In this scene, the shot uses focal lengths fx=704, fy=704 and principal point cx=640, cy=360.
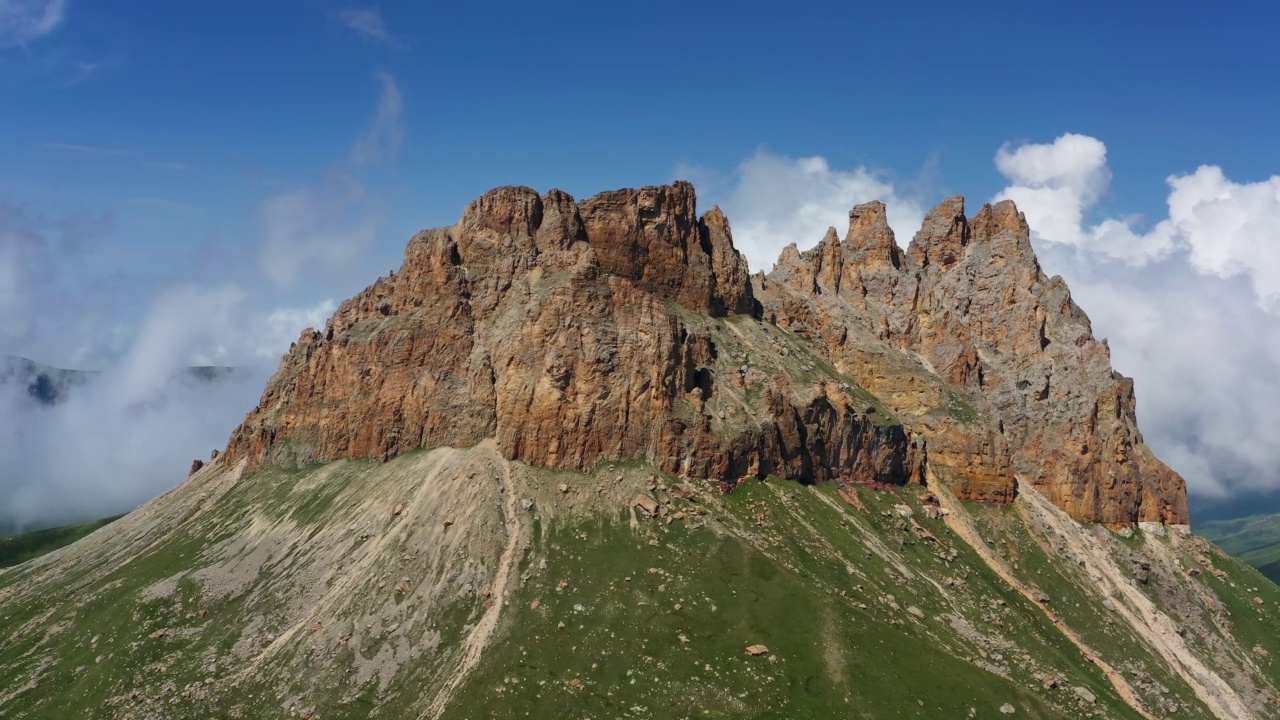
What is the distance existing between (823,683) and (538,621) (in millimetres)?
43209

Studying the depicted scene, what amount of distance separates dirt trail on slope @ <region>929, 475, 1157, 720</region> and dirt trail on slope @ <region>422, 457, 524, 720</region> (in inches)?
3994

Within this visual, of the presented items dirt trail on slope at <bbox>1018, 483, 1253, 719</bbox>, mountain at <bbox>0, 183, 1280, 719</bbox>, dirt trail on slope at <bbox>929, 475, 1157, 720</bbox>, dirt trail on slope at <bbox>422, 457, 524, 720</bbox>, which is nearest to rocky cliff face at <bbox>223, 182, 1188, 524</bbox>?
mountain at <bbox>0, 183, 1280, 719</bbox>

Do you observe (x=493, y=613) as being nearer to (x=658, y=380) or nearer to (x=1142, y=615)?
(x=658, y=380)

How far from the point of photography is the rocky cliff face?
5664 inches

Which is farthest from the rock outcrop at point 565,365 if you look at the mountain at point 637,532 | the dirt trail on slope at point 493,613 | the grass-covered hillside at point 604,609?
the dirt trail on slope at point 493,613

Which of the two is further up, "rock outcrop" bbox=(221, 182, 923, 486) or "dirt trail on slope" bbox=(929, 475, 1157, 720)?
"rock outcrop" bbox=(221, 182, 923, 486)

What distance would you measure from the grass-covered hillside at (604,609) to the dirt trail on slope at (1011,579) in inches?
25.4

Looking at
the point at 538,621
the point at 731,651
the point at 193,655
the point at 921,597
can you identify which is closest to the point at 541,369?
the point at 538,621

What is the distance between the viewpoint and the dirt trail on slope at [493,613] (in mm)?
99500

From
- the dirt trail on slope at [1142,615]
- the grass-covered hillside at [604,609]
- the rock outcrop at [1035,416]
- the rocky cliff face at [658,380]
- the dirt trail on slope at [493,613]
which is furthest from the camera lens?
the rock outcrop at [1035,416]

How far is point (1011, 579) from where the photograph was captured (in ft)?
493

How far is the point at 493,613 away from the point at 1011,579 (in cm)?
→ 10973

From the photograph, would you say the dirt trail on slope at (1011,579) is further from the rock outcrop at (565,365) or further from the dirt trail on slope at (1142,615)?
the dirt trail on slope at (1142,615)

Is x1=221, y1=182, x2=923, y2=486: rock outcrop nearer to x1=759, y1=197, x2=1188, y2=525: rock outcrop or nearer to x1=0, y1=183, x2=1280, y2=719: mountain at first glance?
x1=0, y1=183, x2=1280, y2=719: mountain
